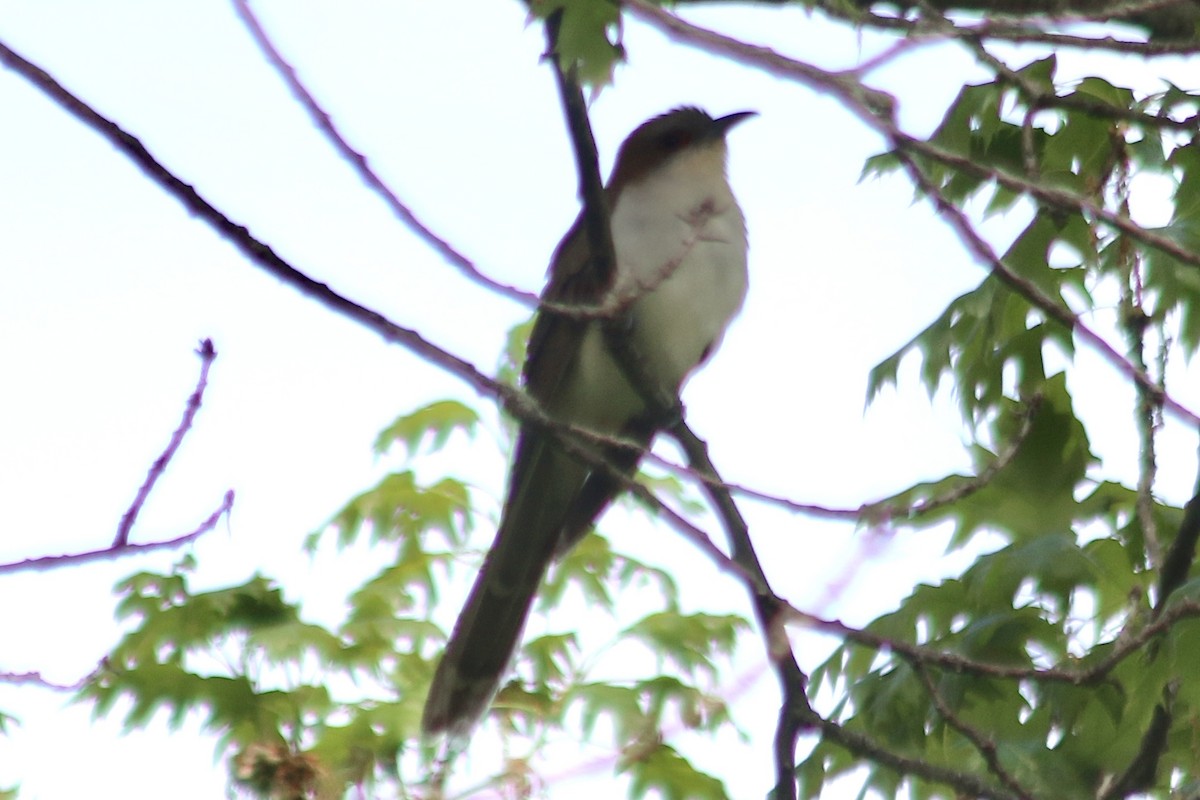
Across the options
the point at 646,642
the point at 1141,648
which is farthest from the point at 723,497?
the point at 646,642

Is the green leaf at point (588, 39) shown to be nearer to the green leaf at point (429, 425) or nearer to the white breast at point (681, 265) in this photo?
the white breast at point (681, 265)

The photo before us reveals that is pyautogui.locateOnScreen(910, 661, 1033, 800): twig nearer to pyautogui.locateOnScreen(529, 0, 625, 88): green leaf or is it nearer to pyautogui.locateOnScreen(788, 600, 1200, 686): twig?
pyautogui.locateOnScreen(788, 600, 1200, 686): twig

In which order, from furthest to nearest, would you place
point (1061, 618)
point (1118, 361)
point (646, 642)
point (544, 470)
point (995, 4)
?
1. point (646, 642)
2. point (544, 470)
3. point (995, 4)
4. point (1061, 618)
5. point (1118, 361)

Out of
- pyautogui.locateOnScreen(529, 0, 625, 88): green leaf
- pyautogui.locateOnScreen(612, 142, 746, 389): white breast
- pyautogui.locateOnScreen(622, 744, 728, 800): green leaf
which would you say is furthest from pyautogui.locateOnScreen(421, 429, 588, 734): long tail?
pyautogui.locateOnScreen(529, 0, 625, 88): green leaf

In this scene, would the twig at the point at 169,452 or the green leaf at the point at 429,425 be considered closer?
the twig at the point at 169,452

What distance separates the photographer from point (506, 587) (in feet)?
16.9

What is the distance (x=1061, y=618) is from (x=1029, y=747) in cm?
34

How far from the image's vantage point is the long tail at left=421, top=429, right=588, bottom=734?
15.8ft

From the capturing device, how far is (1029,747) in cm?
355

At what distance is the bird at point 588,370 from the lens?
5.00 m

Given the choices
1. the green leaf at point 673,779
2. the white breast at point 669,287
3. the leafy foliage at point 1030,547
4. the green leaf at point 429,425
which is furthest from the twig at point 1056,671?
the green leaf at point 429,425

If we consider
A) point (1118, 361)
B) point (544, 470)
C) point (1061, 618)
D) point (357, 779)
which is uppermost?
point (544, 470)

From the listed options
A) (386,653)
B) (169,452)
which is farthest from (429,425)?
(169,452)

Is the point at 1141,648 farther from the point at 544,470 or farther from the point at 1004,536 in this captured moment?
the point at 544,470
